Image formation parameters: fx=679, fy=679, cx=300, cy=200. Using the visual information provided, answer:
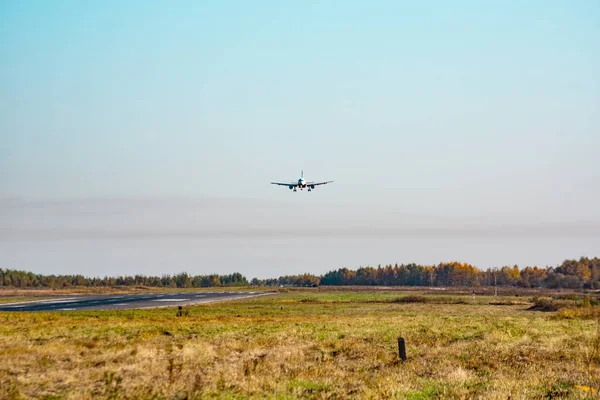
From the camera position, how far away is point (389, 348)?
35125 millimetres

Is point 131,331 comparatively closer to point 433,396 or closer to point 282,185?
point 433,396

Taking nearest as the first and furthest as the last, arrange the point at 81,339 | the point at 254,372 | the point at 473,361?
the point at 254,372, the point at 473,361, the point at 81,339

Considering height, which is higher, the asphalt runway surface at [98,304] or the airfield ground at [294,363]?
the asphalt runway surface at [98,304]

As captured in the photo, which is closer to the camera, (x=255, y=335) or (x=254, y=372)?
(x=254, y=372)

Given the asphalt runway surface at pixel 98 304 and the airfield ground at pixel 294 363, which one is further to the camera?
the asphalt runway surface at pixel 98 304

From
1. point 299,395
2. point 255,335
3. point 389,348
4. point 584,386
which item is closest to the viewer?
point 299,395

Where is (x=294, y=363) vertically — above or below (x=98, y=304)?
below

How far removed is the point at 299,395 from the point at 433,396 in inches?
166

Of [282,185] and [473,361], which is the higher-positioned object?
[282,185]

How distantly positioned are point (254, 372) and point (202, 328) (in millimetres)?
23584

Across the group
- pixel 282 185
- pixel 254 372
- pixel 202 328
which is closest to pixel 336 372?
pixel 254 372

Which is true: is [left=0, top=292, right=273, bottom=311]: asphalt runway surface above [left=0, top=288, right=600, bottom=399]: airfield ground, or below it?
above

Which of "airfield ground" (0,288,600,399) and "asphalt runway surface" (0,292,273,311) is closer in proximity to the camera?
"airfield ground" (0,288,600,399)

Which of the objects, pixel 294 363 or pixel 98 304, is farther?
pixel 98 304
